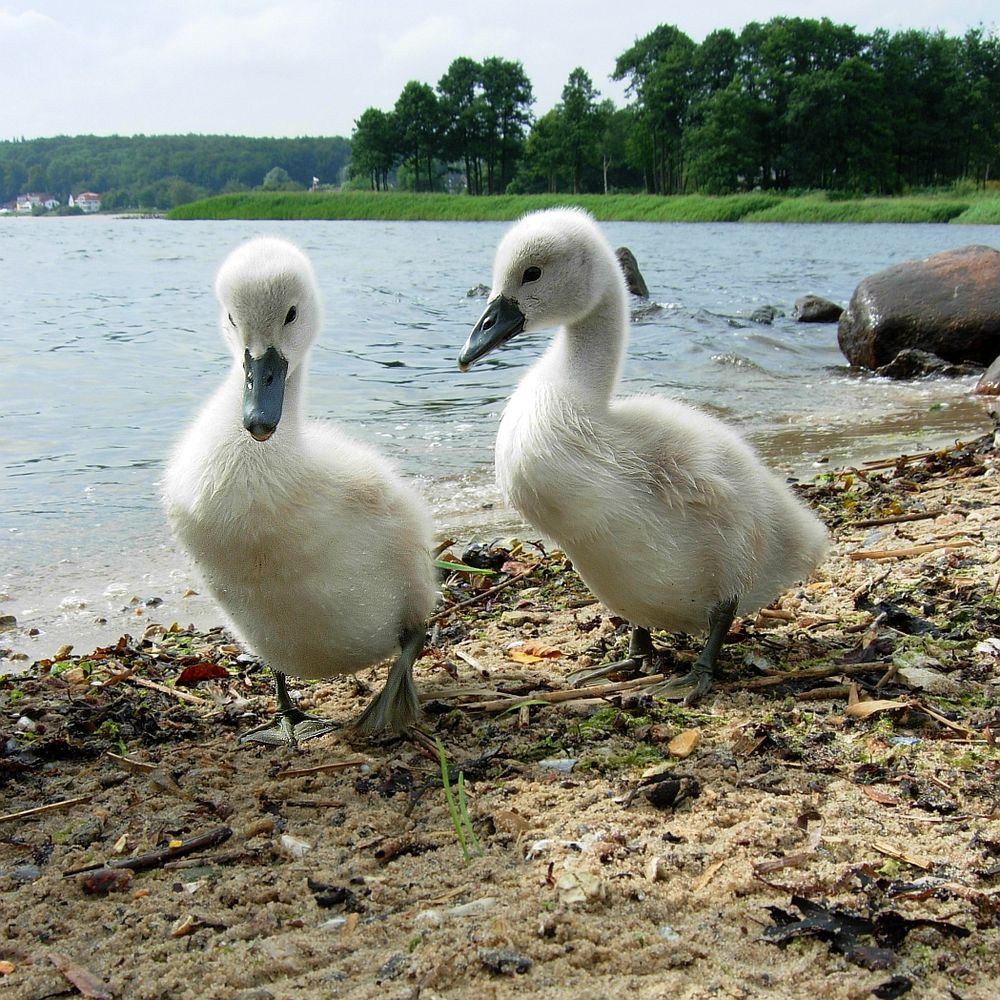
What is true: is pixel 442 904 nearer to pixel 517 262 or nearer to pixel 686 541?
pixel 686 541

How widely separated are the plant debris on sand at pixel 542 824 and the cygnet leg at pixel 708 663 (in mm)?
65

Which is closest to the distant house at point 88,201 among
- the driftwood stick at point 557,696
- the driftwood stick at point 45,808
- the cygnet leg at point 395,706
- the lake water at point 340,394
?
the lake water at point 340,394

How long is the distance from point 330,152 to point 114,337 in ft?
285

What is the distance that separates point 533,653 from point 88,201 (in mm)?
90960

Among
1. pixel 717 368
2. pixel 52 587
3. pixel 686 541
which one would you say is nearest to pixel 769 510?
pixel 686 541

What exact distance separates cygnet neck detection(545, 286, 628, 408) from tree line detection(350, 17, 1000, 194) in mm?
67340

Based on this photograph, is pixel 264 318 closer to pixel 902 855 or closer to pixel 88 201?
pixel 902 855

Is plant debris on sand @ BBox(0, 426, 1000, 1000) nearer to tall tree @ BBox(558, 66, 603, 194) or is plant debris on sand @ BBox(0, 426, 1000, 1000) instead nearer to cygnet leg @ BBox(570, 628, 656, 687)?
cygnet leg @ BBox(570, 628, 656, 687)

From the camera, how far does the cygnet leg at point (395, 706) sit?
11.4 ft

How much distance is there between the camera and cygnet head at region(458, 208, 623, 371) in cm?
385

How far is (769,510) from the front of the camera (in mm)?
3961

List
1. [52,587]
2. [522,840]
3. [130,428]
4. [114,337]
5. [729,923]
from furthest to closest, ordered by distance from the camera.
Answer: [114,337] < [130,428] < [52,587] < [522,840] < [729,923]

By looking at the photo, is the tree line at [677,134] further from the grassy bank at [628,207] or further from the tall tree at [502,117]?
the grassy bank at [628,207]

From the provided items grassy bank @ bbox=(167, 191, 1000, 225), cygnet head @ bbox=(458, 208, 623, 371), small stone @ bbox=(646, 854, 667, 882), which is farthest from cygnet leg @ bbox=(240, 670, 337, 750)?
grassy bank @ bbox=(167, 191, 1000, 225)
